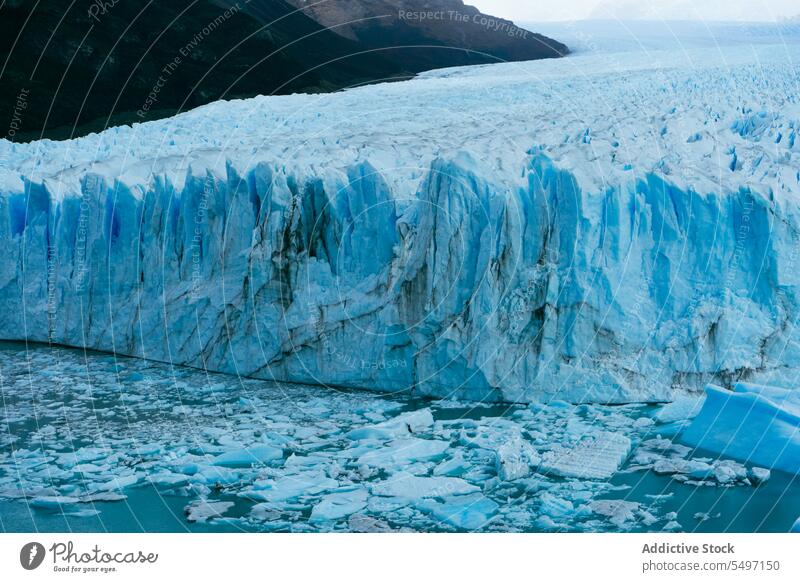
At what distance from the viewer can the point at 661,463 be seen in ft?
20.0

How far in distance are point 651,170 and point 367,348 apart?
309 centimetres

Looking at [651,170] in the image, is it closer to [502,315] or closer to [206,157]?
[502,315]

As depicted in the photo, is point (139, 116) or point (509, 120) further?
point (139, 116)

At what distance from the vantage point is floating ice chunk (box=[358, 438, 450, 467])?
6301 millimetres

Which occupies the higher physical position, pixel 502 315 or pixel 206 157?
→ pixel 206 157

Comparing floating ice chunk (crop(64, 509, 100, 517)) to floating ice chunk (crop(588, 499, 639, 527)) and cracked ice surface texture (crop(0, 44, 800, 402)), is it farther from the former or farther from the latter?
floating ice chunk (crop(588, 499, 639, 527))

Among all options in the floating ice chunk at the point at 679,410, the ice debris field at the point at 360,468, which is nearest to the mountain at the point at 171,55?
the ice debris field at the point at 360,468

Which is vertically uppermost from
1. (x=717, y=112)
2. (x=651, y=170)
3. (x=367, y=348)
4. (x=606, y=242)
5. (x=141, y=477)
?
(x=717, y=112)

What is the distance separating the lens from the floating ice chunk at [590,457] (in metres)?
5.99

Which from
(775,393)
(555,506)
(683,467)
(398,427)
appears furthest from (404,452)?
(775,393)

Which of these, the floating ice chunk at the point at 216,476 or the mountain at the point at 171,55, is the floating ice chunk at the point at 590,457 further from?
the mountain at the point at 171,55

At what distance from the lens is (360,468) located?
6.21 metres

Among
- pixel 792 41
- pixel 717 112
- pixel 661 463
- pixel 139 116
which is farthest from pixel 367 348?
pixel 792 41

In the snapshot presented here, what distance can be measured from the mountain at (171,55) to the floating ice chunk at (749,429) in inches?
538
